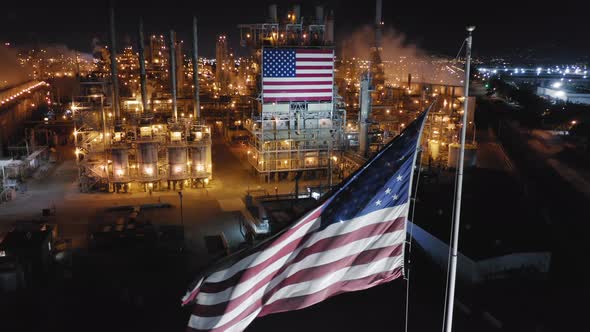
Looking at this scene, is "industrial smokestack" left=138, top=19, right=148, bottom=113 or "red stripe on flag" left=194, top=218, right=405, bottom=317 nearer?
"red stripe on flag" left=194, top=218, right=405, bottom=317

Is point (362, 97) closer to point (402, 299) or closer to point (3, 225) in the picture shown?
point (402, 299)

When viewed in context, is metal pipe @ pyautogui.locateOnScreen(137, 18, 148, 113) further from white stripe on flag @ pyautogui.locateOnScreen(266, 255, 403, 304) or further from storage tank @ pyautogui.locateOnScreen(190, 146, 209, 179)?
white stripe on flag @ pyautogui.locateOnScreen(266, 255, 403, 304)

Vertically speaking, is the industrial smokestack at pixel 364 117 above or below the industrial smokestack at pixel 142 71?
below

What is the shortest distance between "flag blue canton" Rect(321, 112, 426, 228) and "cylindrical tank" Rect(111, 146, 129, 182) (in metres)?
32.9

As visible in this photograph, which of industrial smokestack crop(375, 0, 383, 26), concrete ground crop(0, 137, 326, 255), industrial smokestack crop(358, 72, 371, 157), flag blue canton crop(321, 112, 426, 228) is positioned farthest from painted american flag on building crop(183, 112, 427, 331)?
industrial smokestack crop(375, 0, 383, 26)

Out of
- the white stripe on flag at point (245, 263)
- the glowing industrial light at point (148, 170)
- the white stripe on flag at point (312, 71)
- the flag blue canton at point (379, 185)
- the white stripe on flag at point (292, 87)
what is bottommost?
the glowing industrial light at point (148, 170)

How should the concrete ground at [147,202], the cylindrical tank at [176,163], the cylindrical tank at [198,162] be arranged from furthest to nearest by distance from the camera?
the cylindrical tank at [198,162] < the cylindrical tank at [176,163] < the concrete ground at [147,202]

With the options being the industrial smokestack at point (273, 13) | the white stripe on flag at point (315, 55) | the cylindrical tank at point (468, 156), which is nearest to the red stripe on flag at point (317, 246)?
the white stripe on flag at point (315, 55)

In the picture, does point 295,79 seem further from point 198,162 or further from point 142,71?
point 142,71

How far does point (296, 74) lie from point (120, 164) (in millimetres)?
15834

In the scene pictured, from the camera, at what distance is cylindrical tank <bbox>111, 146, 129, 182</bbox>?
124 feet

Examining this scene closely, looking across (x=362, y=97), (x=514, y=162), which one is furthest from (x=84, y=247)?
(x=514, y=162)

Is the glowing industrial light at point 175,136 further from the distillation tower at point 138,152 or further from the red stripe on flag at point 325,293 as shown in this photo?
the red stripe on flag at point 325,293

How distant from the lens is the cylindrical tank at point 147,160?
125 feet
